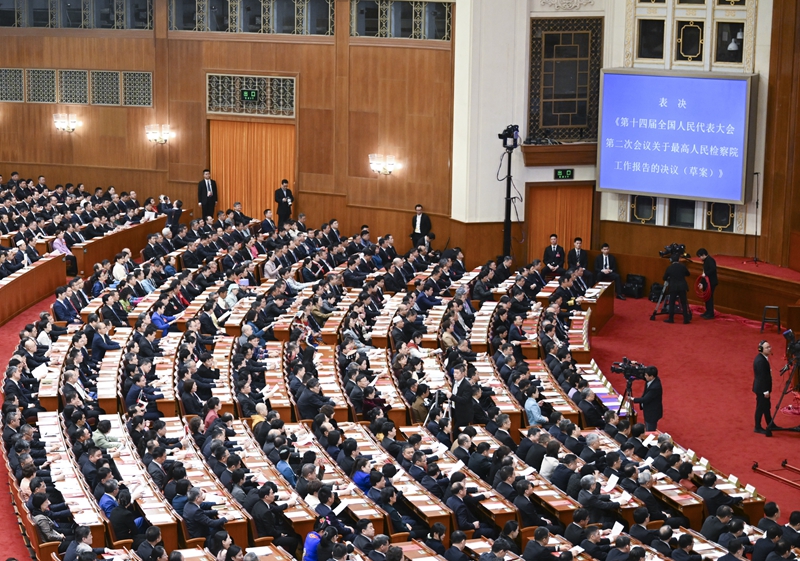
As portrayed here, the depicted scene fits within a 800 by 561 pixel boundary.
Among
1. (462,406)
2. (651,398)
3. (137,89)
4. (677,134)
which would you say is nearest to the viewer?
(462,406)

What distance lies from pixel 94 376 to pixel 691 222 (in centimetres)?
1350

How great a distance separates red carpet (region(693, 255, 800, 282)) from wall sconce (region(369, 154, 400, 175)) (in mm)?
6953

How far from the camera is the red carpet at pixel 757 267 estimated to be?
2358 cm

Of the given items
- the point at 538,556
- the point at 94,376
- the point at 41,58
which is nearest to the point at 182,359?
the point at 94,376

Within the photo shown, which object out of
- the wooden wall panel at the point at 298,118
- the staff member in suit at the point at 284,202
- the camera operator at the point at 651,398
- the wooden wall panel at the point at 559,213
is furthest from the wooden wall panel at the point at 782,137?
the staff member in suit at the point at 284,202

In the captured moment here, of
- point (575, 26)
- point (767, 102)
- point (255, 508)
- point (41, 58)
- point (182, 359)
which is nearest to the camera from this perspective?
point (255, 508)

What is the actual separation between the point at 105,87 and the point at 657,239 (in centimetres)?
1441

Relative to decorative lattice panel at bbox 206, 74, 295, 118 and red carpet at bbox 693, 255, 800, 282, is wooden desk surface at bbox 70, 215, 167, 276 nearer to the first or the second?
decorative lattice panel at bbox 206, 74, 295, 118

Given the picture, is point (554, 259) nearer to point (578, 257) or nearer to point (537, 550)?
point (578, 257)

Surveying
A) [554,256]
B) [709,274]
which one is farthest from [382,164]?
[709,274]

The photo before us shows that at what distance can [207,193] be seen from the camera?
2952cm

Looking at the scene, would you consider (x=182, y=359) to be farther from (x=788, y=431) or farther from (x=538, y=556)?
(x=788, y=431)

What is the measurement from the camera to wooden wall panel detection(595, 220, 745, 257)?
2530 cm

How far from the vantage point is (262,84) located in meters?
29.3
